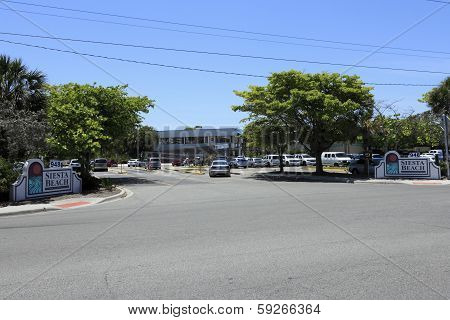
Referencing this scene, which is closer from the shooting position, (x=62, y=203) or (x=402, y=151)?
(x=62, y=203)

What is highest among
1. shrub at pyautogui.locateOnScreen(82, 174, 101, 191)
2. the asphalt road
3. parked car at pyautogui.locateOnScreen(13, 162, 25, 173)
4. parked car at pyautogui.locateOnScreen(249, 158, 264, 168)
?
parked car at pyautogui.locateOnScreen(13, 162, 25, 173)

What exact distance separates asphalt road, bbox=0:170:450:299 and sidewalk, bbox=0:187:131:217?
101 inches

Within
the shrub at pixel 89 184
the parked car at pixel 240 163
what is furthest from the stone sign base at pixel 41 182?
the parked car at pixel 240 163

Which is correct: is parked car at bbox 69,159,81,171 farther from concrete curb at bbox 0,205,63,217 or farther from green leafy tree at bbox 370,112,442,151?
green leafy tree at bbox 370,112,442,151

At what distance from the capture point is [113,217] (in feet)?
43.8

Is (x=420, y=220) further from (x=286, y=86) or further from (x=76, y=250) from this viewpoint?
(x=286, y=86)

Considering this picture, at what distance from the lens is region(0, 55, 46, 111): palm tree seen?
77.5ft

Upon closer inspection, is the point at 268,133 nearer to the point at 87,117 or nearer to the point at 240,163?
the point at 87,117

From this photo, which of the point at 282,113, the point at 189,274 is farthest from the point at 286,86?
the point at 189,274

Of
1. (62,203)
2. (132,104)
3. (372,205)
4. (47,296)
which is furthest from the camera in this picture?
(132,104)

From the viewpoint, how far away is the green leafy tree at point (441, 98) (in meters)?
38.8

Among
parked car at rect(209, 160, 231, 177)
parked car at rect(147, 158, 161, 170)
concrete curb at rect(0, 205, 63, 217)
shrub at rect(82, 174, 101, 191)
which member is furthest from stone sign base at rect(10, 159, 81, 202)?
parked car at rect(147, 158, 161, 170)

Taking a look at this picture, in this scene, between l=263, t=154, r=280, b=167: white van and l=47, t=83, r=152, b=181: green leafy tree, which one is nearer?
l=47, t=83, r=152, b=181: green leafy tree

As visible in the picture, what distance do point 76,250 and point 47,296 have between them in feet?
9.34
